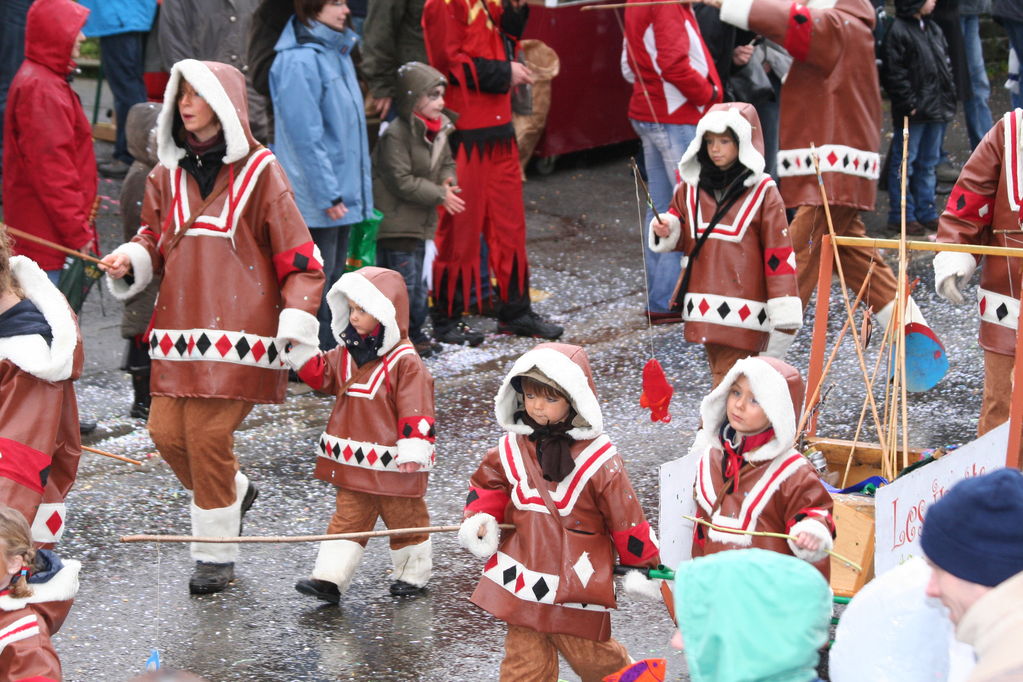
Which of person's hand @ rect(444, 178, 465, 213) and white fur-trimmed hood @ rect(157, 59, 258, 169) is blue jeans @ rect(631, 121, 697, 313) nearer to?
person's hand @ rect(444, 178, 465, 213)

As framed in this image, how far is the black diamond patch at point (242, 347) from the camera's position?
225 inches


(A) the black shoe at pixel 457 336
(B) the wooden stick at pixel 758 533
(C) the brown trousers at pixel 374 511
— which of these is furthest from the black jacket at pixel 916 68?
(B) the wooden stick at pixel 758 533

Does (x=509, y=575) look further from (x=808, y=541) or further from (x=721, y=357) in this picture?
(x=721, y=357)

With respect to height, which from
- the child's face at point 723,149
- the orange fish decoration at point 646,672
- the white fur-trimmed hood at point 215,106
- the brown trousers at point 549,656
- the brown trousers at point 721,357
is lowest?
the brown trousers at point 549,656

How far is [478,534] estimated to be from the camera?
15.3 ft

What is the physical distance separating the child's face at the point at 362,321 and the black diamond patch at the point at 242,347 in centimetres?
41

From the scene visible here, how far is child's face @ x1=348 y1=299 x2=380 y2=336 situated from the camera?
567cm

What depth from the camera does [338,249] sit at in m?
7.87

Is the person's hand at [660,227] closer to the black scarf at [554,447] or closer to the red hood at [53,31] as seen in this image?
the black scarf at [554,447]

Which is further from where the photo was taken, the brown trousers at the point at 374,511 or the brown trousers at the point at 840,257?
the brown trousers at the point at 840,257

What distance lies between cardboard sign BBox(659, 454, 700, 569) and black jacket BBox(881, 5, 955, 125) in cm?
579

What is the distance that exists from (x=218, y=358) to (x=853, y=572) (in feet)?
7.89

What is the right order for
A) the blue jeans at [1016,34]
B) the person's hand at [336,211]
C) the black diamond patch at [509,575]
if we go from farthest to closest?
the blue jeans at [1016,34]
the person's hand at [336,211]
the black diamond patch at [509,575]

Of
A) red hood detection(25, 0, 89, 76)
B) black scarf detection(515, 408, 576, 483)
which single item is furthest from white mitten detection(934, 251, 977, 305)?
red hood detection(25, 0, 89, 76)
